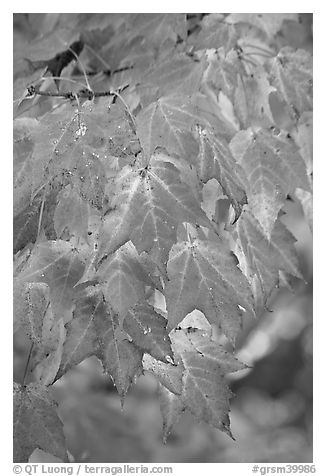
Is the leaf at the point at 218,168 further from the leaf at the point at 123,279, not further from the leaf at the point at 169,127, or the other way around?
the leaf at the point at 123,279

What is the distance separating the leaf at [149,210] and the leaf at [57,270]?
91 millimetres

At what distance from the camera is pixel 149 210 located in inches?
31.9

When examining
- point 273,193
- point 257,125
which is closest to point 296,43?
point 257,125

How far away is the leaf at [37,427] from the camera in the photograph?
0.92 m

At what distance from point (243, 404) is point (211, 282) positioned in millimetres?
2417

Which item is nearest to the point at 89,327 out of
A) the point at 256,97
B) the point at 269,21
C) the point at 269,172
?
the point at 269,172

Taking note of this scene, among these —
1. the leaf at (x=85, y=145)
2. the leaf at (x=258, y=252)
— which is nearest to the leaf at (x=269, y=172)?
the leaf at (x=258, y=252)

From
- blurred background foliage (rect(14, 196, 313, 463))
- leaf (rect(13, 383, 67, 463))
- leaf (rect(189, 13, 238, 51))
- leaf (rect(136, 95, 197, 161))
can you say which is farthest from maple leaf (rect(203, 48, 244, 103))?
blurred background foliage (rect(14, 196, 313, 463))

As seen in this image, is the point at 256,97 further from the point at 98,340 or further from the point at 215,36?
the point at 98,340

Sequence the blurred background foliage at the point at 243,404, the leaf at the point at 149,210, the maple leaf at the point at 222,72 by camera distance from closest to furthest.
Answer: the leaf at the point at 149,210
the maple leaf at the point at 222,72
the blurred background foliage at the point at 243,404

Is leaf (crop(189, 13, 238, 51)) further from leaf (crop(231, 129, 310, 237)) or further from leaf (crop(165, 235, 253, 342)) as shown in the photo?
leaf (crop(165, 235, 253, 342))

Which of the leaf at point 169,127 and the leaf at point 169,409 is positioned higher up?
the leaf at point 169,127

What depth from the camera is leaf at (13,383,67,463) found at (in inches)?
36.0

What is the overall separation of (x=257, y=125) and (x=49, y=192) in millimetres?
378
